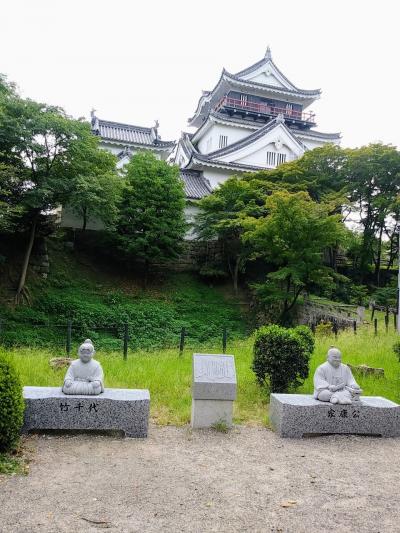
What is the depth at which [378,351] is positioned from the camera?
12.3m

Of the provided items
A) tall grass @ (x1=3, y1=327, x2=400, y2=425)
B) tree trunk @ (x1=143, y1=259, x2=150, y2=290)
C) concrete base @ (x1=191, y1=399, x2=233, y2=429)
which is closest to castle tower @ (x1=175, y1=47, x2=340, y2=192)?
tree trunk @ (x1=143, y1=259, x2=150, y2=290)

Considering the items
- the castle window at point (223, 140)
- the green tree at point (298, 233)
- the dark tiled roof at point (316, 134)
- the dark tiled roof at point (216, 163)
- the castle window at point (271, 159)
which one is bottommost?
the green tree at point (298, 233)

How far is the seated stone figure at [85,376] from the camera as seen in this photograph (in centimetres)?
645

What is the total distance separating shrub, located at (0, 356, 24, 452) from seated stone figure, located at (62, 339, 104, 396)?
93 cm

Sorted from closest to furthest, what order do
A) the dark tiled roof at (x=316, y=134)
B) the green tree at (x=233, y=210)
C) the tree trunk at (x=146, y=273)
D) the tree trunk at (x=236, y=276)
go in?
1. the green tree at (x=233, y=210)
2. the tree trunk at (x=146, y=273)
3. the tree trunk at (x=236, y=276)
4. the dark tiled roof at (x=316, y=134)

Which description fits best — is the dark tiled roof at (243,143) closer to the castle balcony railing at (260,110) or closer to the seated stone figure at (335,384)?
the castle balcony railing at (260,110)

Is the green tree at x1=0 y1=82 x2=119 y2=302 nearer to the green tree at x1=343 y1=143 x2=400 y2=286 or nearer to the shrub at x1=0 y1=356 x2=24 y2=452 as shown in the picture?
the shrub at x1=0 y1=356 x2=24 y2=452

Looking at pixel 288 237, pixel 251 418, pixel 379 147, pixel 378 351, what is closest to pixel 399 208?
pixel 379 147

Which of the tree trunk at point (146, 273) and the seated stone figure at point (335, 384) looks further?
the tree trunk at point (146, 273)

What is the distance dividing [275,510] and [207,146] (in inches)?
1389

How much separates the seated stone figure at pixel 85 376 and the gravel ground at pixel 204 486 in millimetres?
688

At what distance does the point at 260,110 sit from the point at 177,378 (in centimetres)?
3268

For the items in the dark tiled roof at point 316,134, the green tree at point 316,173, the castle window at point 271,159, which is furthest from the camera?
the dark tiled roof at point 316,134

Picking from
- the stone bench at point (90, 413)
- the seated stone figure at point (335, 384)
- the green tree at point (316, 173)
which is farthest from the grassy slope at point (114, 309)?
the seated stone figure at point (335, 384)
